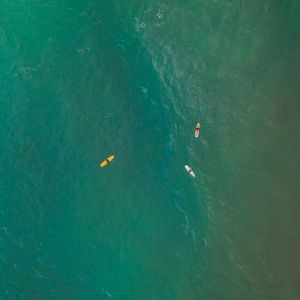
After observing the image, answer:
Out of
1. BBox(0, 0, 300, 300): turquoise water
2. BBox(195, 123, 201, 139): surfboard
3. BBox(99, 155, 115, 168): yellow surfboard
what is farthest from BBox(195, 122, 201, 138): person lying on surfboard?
BBox(99, 155, 115, 168): yellow surfboard

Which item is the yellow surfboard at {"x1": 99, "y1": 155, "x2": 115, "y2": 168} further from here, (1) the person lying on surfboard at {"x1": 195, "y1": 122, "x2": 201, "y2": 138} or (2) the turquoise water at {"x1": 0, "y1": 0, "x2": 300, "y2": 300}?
(1) the person lying on surfboard at {"x1": 195, "y1": 122, "x2": 201, "y2": 138}

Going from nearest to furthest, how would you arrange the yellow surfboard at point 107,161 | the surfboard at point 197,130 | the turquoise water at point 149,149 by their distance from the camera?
the turquoise water at point 149,149 < the surfboard at point 197,130 < the yellow surfboard at point 107,161

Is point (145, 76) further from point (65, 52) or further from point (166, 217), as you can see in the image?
point (166, 217)

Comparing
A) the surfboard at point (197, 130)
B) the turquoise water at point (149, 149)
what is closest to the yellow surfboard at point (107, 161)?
the turquoise water at point (149, 149)

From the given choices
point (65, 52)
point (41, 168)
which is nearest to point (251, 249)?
point (41, 168)

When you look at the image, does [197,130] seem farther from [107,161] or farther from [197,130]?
[107,161]

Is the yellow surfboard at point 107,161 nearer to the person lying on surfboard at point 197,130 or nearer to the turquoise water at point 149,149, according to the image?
the turquoise water at point 149,149

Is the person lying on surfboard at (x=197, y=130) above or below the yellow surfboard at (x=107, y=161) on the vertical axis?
below

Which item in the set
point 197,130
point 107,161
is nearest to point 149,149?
point 107,161
